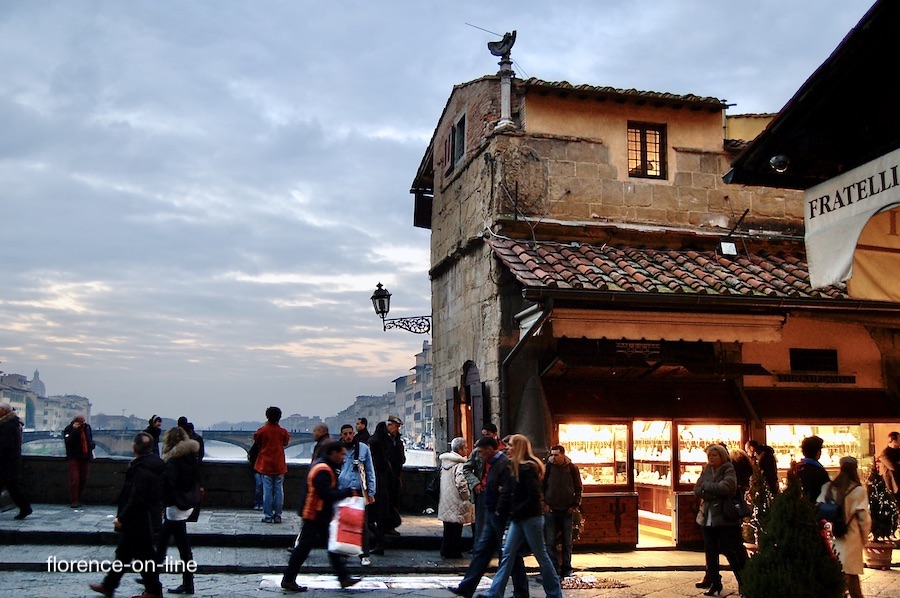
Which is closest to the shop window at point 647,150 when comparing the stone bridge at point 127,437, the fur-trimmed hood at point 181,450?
the fur-trimmed hood at point 181,450

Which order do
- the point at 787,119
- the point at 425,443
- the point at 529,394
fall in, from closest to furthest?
the point at 787,119
the point at 529,394
the point at 425,443

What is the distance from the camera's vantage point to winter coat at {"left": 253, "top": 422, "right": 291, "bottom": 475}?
12758 mm

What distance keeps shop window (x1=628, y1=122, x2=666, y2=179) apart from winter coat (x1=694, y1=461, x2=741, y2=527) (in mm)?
6254

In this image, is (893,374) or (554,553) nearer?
(554,553)

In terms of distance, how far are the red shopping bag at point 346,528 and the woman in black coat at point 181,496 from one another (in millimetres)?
1460

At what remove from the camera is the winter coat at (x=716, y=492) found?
962 centimetres

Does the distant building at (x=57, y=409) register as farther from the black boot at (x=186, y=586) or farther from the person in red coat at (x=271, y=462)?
the black boot at (x=186, y=586)

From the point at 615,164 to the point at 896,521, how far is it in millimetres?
6930

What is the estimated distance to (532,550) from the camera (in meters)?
8.41

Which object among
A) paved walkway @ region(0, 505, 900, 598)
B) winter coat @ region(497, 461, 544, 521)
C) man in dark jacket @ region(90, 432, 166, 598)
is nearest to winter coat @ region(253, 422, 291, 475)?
paved walkway @ region(0, 505, 900, 598)

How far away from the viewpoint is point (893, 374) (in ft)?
46.7

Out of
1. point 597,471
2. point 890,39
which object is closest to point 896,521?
point 597,471

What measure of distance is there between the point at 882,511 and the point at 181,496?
9.47 meters

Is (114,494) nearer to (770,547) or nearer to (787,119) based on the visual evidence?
(770,547)
